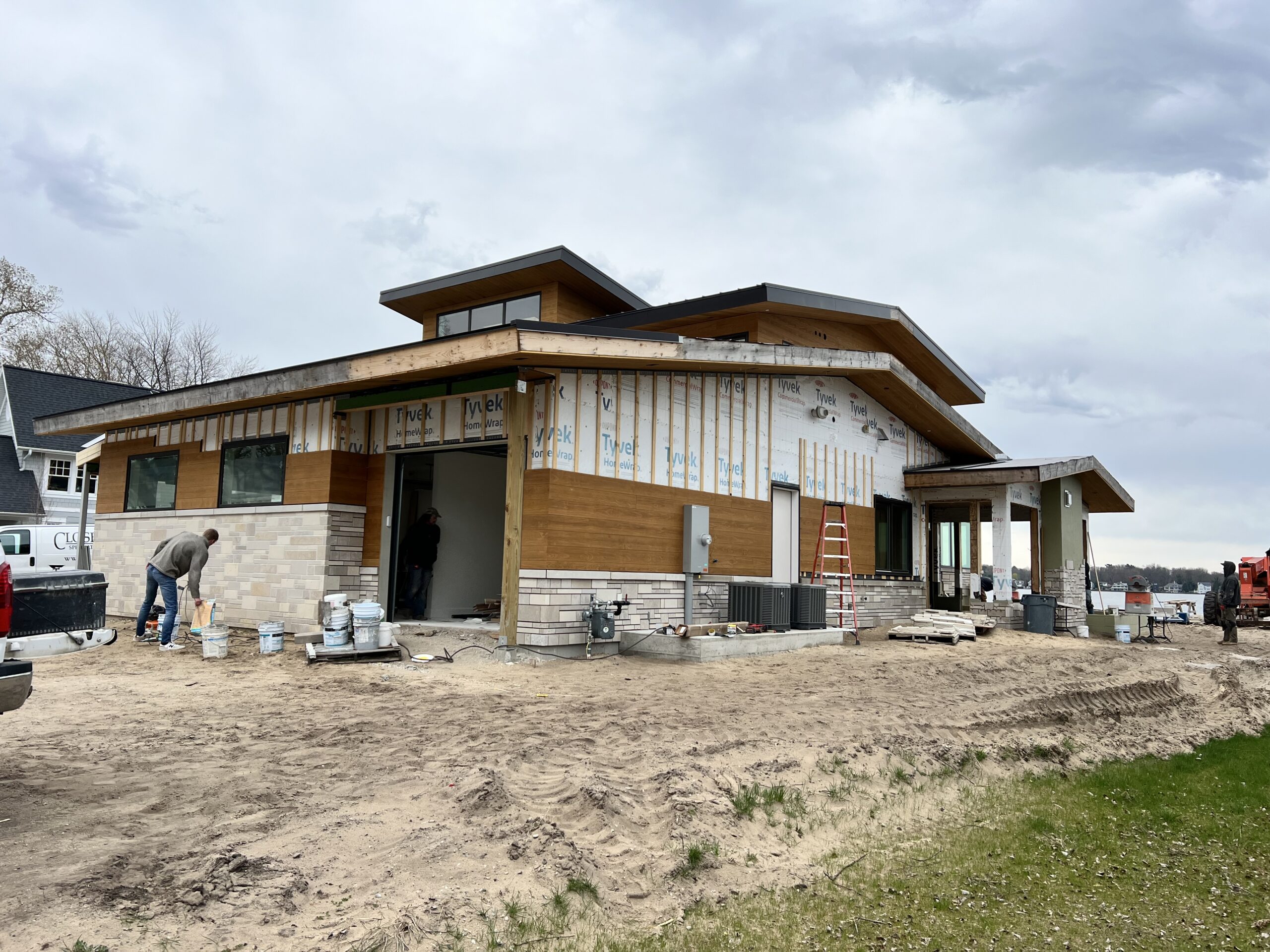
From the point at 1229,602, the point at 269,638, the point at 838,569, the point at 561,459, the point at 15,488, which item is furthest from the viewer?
the point at 15,488

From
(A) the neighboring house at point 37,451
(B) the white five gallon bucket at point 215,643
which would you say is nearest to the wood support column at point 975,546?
(B) the white five gallon bucket at point 215,643

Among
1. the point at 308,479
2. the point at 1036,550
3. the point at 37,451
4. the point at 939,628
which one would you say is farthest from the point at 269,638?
the point at 37,451

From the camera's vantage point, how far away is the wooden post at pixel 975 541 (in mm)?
20359

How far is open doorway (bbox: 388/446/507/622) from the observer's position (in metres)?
14.0

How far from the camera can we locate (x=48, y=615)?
17.0ft

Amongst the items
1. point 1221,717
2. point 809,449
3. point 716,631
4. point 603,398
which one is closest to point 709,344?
point 603,398

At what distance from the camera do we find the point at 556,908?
390cm

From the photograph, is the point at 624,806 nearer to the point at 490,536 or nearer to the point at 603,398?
the point at 603,398

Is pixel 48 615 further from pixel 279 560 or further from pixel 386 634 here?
pixel 279 560

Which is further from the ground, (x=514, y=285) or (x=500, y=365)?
(x=514, y=285)

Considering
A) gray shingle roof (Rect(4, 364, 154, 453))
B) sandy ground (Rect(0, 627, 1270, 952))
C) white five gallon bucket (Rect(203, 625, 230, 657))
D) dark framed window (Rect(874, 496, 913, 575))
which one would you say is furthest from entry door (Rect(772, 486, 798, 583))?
gray shingle roof (Rect(4, 364, 154, 453))

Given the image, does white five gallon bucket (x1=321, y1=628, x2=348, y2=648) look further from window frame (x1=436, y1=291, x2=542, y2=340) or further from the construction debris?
the construction debris

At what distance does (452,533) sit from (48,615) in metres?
9.43

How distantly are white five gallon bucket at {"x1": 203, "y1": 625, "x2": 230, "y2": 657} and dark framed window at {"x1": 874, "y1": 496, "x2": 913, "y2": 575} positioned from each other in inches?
471
